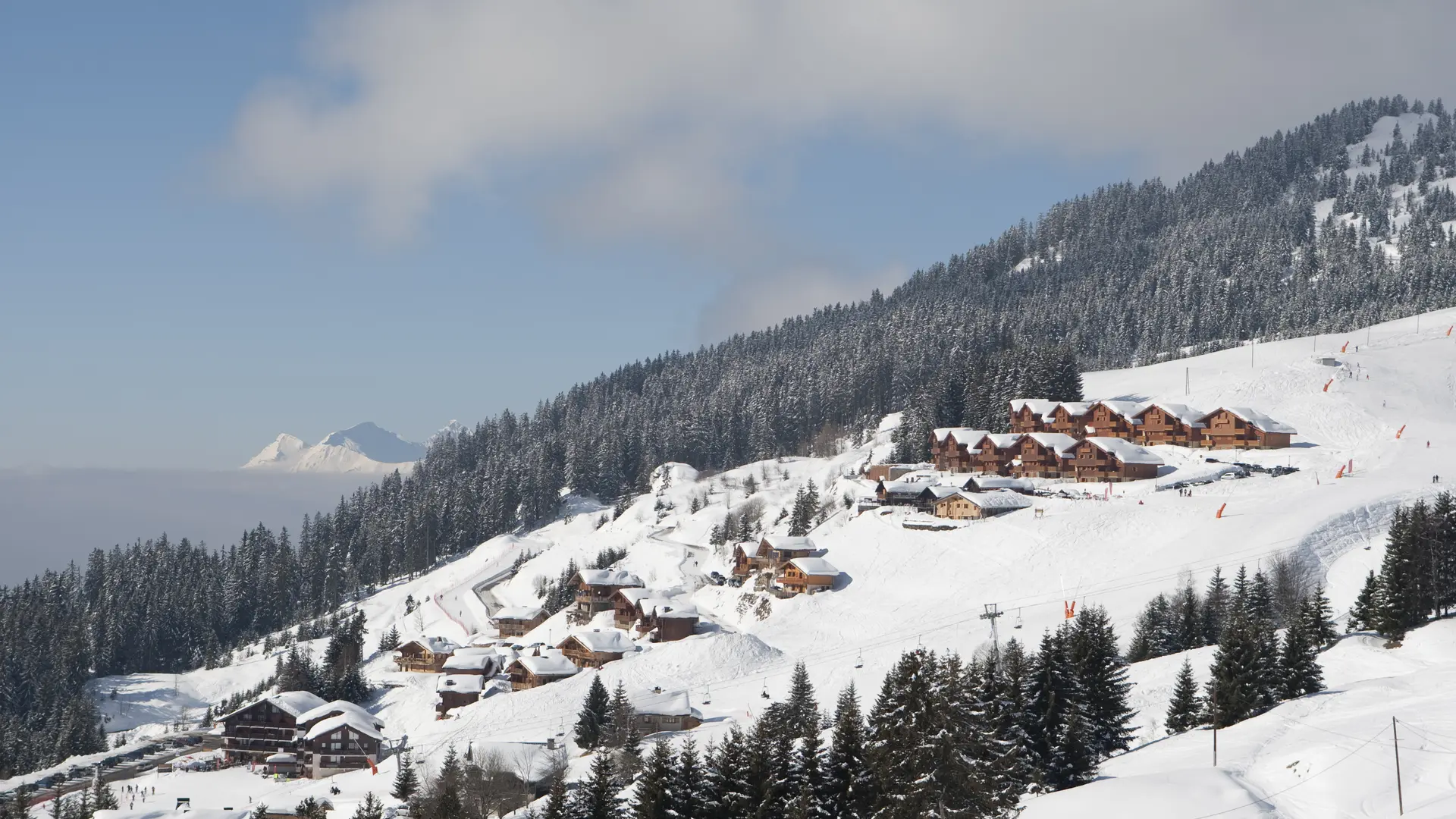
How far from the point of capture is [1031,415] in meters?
118

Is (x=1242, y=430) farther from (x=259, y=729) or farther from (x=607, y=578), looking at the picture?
(x=259, y=729)

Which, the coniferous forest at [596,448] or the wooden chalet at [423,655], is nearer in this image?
the wooden chalet at [423,655]

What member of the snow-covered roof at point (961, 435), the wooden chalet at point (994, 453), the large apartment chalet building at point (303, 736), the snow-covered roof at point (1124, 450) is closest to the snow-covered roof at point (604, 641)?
the large apartment chalet building at point (303, 736)

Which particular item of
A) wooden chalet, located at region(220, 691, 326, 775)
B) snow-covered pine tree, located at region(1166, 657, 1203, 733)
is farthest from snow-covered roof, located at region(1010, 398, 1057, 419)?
wooden chalet, located at region(220, 691, 326, 775)

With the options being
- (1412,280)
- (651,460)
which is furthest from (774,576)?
(1412,280)

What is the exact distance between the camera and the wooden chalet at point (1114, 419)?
11312 centimetres

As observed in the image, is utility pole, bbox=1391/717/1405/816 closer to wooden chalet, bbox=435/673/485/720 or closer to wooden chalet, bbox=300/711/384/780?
wooden chalet, bbox=300/711/384/780

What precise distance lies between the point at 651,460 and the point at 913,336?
4363cm

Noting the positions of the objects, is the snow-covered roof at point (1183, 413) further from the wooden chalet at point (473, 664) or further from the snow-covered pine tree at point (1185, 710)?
the snow-covered pine tree at point (1185, 710)

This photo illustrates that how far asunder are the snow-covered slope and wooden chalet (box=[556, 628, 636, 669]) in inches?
65.9

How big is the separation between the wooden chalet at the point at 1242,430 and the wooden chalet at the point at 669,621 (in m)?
51.6

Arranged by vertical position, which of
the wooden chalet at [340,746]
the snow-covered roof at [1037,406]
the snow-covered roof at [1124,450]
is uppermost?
the snow-covered roof at [1037,406]

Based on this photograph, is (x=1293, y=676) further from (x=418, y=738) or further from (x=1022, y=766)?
(x=418, y=738)

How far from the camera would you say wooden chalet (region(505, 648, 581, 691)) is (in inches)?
3189
